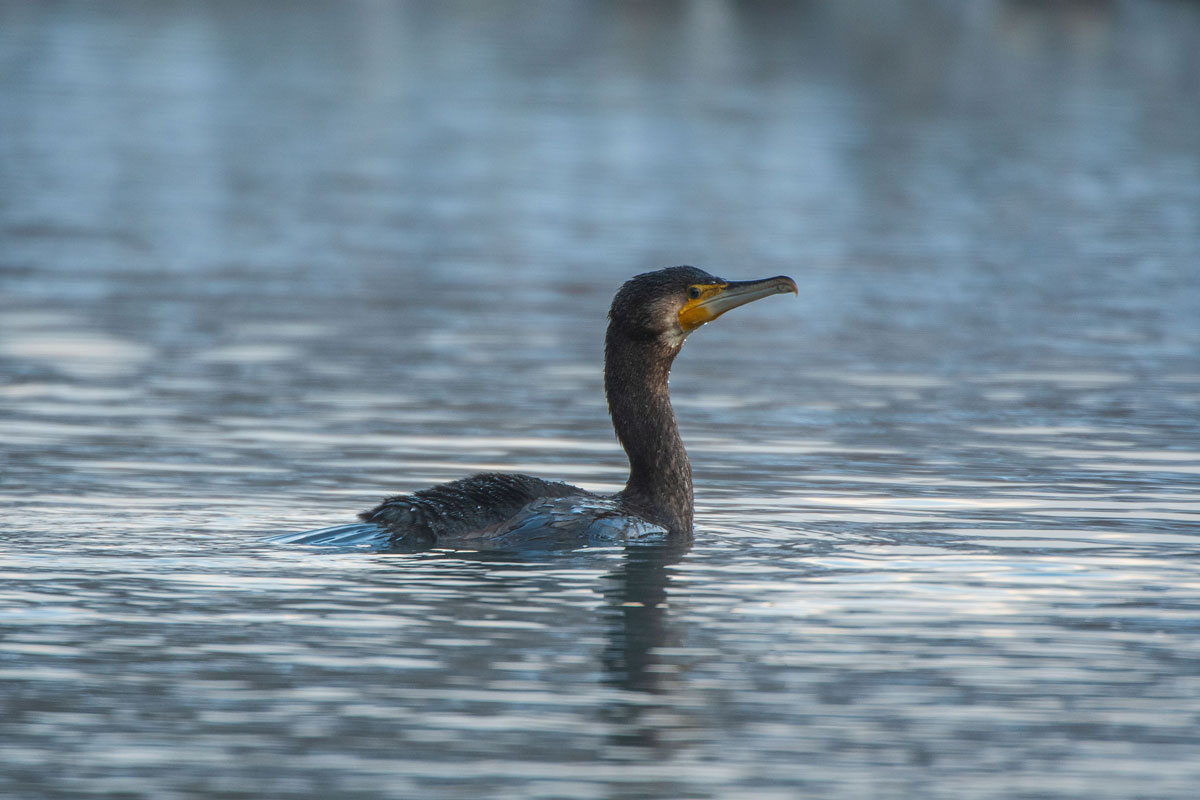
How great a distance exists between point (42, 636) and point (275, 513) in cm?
244

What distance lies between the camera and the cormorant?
9.14 meters

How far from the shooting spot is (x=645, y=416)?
10.1 metres

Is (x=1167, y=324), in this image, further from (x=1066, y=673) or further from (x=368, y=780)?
(x=368, y=780)

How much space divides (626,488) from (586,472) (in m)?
1.56

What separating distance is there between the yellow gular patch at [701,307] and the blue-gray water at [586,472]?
97 cm

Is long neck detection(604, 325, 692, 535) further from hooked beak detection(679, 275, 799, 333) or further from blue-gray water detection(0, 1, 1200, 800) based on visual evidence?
blue-gray water detection(0, 1, 1200, 800)

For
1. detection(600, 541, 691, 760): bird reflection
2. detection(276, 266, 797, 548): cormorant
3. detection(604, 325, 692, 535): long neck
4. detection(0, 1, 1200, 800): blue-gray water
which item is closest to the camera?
detection(0, 1, 1200, 800): blue-gray water

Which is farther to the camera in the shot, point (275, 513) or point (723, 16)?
point (723, 16)

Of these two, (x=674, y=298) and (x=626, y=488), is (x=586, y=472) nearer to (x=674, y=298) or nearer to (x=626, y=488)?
(x=626, y=488)

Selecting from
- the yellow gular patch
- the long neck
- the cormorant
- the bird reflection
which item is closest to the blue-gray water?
the bird reflection

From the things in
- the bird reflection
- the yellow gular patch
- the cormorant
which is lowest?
the bird reflection

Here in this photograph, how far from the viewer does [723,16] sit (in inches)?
2840

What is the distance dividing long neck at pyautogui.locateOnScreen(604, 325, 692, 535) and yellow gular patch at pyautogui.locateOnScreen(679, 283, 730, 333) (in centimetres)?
19

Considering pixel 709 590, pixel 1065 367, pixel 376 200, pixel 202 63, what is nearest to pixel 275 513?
pixel 709 590
